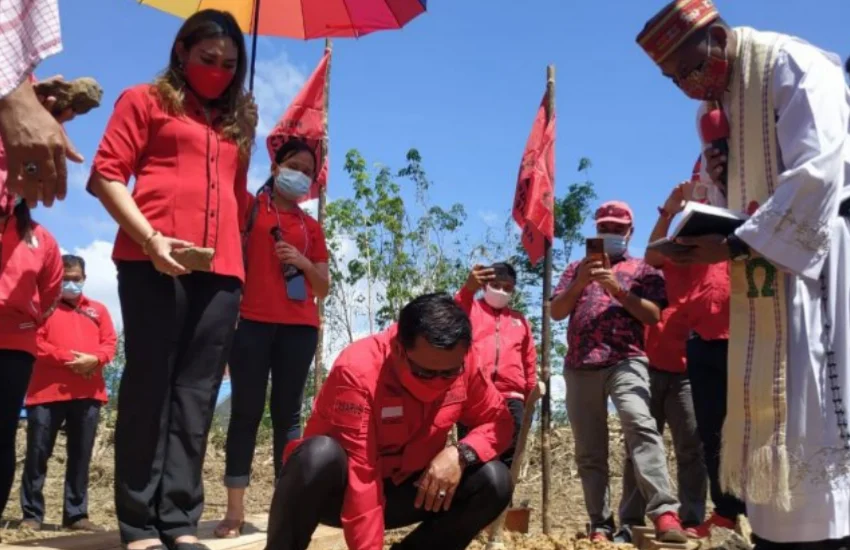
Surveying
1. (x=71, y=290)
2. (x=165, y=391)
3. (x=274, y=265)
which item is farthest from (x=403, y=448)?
(x=71, y=290)

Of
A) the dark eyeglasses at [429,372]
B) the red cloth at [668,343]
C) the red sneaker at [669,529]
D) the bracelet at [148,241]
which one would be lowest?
the red sneaker at [669,529]

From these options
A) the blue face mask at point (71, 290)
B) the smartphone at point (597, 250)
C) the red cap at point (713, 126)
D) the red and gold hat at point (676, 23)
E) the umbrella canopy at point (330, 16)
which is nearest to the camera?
the red and gold hat at point (676, 23)

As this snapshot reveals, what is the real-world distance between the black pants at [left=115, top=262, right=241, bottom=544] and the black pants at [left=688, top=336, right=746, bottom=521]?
2.21 metres

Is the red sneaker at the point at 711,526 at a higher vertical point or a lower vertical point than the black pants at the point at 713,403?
lower

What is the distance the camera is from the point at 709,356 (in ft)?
14.1

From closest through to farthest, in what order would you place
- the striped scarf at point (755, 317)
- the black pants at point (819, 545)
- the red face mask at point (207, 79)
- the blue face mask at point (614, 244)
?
1. the black pants at point (819, 545)
2. the striped scarf at point (755, 317)
3. the red face mask at point (207, 79)
4. the blue face mask at point (614, 244)

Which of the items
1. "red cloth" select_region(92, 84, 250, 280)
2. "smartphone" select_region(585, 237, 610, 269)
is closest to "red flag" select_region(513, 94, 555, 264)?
"smartphone" select_region(585, 237, 610, 269)

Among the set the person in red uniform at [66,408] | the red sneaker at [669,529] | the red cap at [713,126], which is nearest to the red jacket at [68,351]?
the person in red uniform at [66,408]

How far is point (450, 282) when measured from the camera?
15258 mm

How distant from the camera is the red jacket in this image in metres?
6.45

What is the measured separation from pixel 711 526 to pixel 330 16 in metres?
3.14

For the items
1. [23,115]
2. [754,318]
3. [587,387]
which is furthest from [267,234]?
[23,115]

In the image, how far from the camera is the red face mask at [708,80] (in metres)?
2.83

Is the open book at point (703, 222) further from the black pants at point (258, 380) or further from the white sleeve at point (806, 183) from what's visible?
the black pants at point (258, 380)
